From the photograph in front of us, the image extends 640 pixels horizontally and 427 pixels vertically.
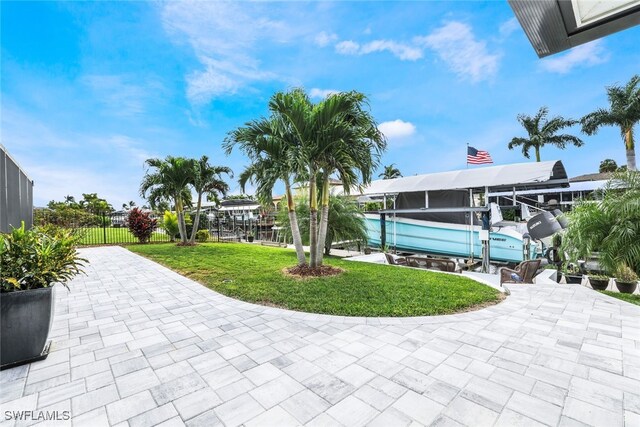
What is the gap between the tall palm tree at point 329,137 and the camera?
5770mm

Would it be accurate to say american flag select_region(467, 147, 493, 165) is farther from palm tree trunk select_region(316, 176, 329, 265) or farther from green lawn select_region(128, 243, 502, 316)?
palm tree trunk select_region(316, 176, 329, 265)

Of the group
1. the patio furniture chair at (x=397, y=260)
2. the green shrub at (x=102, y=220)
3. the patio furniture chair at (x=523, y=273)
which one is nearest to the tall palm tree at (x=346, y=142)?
the patio furniture chair at (x=397, y=260)

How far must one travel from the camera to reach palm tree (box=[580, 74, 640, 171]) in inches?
683

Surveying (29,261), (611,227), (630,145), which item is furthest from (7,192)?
(630,145)

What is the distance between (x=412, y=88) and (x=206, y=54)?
7663mm

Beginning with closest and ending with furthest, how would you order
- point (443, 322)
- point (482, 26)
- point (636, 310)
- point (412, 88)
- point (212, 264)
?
point (443, 322) → point (636, 310) → point (482, 26) → point (212, 264) → point (412, 88)

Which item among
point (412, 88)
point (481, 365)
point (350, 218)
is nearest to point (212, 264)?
point (350, 218)

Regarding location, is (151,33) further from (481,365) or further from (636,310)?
(636,310)

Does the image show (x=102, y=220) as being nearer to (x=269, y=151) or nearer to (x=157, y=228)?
(x=157, y=228)

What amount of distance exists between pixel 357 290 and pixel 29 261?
4331 millimetres

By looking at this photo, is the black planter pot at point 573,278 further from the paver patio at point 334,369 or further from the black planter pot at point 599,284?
the paver patio at point 334,369

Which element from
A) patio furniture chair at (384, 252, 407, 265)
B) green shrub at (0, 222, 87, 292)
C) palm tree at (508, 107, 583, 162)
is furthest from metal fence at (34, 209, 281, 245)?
palm tree at (508, 107, 583, 162)

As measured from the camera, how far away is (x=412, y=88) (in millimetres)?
10711

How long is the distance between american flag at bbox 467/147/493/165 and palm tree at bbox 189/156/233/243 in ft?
35.9
